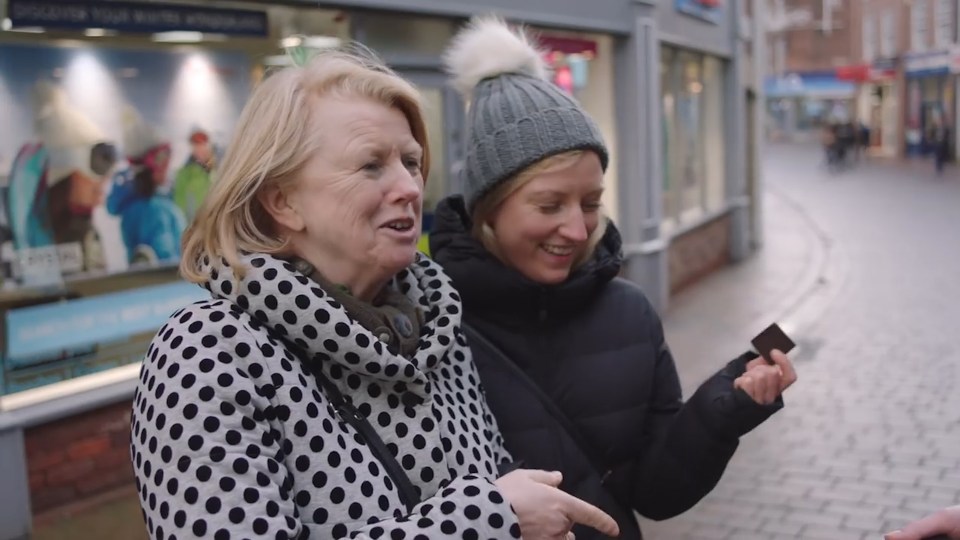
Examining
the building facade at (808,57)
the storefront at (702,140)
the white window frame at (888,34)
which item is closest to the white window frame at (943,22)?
the white window frame at (888,34)

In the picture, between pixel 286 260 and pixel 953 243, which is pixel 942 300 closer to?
pixel 953 243

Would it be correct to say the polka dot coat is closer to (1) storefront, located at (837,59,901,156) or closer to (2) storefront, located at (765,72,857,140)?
(1) storefront, located at (837,59,901,156)

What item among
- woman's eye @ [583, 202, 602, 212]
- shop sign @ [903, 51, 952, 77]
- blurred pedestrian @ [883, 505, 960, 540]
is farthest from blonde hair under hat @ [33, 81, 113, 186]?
shop sign @ [903, 51, 952, 77]

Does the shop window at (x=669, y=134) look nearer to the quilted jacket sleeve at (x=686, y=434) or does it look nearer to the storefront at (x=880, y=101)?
the quilted jacket sleeve at (x=686, y=434)

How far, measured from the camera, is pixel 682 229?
13.6 metres

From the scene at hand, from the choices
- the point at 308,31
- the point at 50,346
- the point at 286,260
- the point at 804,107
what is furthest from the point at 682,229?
the point at 804,107

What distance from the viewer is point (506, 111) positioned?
2.34 m

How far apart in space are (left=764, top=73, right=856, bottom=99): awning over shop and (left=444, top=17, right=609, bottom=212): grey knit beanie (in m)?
65.2

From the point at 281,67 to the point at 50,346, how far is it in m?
4.45

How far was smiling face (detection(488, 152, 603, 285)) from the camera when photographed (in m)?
2.25

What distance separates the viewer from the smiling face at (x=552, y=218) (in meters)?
2.25

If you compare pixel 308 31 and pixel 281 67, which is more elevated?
pixel 308 31

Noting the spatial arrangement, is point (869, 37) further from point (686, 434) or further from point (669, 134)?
point (686, 434)

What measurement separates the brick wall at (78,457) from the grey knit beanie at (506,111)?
13.2ft
